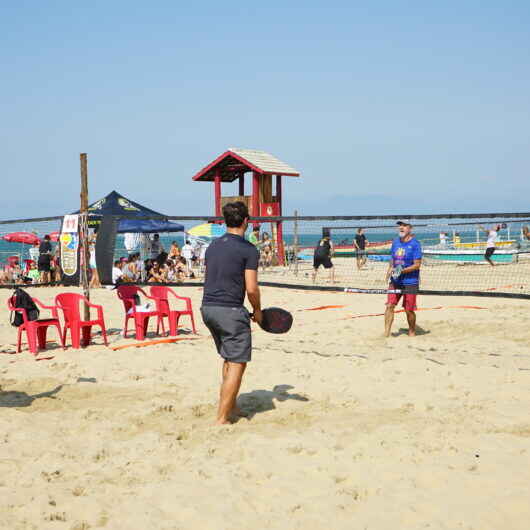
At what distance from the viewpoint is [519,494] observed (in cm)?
366

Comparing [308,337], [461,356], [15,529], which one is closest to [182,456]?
[15,529]

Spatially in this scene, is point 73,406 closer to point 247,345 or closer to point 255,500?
point 247,345

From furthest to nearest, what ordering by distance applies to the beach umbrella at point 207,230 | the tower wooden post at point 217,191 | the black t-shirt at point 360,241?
the tower wooden post at point 217,191 < the beach umbrella at point 207,230 < the black t-shirt at point 360,241

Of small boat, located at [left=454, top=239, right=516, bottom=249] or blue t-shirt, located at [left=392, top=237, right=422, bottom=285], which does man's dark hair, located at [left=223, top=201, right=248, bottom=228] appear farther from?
small boat, located at [left=454, top=239, right=516, bottom=249]

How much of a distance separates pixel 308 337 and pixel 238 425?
4.23 metres

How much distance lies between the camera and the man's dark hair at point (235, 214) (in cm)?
491

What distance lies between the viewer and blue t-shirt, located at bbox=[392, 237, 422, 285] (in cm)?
863

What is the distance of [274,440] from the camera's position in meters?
4.63

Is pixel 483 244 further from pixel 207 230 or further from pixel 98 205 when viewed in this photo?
pixel 98 205

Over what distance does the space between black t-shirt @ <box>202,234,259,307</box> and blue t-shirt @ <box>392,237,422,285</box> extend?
4224 mm

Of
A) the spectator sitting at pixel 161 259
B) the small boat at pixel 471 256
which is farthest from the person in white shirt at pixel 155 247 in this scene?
the small boat at pixel 471 256

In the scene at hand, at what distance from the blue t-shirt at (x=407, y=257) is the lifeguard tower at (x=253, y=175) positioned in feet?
46.7

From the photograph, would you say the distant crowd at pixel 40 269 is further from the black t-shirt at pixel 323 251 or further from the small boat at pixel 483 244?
the small boat at pixel 483 244

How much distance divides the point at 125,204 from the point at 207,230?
5447 mm
